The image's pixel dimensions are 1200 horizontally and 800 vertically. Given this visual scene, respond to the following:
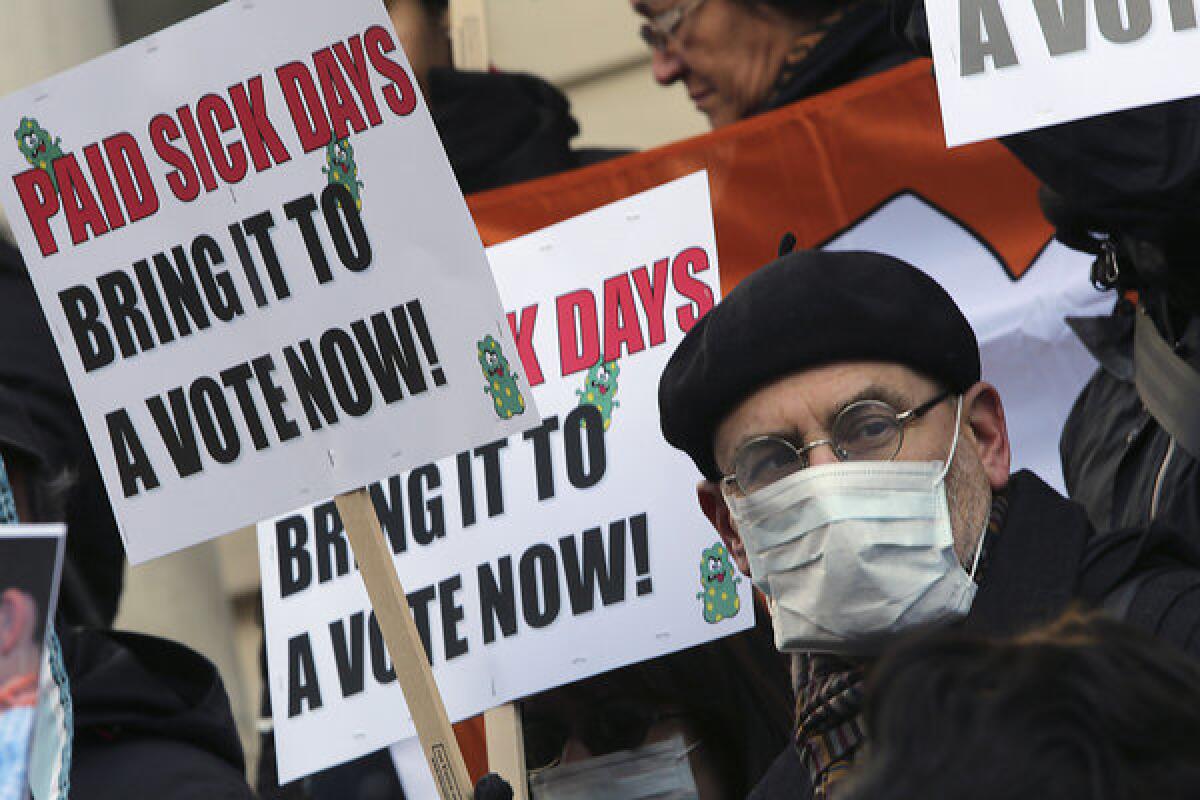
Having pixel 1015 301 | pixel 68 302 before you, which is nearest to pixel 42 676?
pixel 68 302

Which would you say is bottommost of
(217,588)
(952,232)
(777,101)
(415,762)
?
(217,588)

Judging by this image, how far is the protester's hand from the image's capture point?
9.45 ft

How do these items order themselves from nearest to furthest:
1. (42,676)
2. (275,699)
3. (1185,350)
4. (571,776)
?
(42,676), (1185,350), (571,776), (275,699)

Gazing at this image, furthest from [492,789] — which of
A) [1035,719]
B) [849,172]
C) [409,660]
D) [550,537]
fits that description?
[849,172]

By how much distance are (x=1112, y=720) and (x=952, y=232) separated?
3.10 m

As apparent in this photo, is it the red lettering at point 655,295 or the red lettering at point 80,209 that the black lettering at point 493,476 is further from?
the red lettering at point 80,209

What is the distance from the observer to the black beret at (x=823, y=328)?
283 centimetres

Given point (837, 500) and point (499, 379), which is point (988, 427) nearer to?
point (837, 500)

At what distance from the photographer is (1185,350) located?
3.15 m

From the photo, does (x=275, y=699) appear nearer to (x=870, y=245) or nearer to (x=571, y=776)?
(x=571, y=776)

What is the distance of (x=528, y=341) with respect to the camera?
3875 mm

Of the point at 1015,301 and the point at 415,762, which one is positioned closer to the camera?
the point at 415,762

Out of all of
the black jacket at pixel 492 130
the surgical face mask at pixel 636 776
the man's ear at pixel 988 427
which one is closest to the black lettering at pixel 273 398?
the surgical face mask at pixel 636 776

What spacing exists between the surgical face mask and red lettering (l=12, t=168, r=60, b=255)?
1254mm
